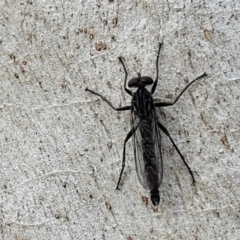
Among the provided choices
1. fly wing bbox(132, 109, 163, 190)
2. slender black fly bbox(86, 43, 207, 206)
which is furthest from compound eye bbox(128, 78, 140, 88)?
fly wing bbox(132, 109, 163, 190)

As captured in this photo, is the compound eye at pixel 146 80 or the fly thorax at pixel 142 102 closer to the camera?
the compound eye at pixel 146 80

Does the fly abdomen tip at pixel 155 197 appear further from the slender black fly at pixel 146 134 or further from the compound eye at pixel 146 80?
the compound eye at pixel 146 80

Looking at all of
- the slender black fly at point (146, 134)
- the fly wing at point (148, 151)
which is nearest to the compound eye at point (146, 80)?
the slender black fly at point (146, 134)

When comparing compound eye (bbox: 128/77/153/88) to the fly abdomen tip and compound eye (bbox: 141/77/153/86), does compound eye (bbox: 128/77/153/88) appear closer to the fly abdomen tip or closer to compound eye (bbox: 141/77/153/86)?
compound eye (bbox: 141/77/153/86)

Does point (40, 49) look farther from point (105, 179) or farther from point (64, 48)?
point (105, 179)

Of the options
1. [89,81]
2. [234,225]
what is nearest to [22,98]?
[89,81]

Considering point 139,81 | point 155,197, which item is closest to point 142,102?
point 139,81

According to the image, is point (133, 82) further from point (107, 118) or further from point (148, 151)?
point (148, 151)
